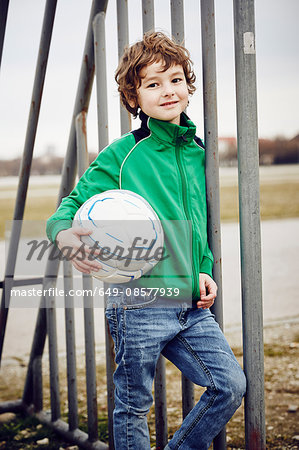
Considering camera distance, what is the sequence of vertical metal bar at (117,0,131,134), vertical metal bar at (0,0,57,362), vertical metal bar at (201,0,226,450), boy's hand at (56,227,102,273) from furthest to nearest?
vertical metal bar at (0,0,57,362)
vertical metal bar at (117,0,131,134)
vertical metal bar at (201,0,226,450)
boy's hand at (56,227,102,273)

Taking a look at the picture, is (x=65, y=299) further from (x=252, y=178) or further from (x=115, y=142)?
(x=252, y=178)

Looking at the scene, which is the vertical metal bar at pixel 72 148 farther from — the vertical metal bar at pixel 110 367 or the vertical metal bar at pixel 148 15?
the vertical metal bar at pixel 110 367

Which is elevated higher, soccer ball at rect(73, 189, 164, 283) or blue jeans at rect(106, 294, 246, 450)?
soccer ball at rect(73, 189, 164, 283)

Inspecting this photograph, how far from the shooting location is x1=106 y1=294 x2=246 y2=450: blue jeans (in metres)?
1.87

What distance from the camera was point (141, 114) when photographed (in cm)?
209

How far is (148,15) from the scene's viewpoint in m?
2.32

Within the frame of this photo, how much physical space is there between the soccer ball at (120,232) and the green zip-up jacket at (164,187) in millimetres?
85

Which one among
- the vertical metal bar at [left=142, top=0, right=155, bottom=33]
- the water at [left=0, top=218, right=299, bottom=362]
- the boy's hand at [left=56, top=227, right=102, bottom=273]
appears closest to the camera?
the boy's hand at [left=56, top=227, right=102, bottom=273]

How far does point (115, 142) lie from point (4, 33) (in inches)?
45.7

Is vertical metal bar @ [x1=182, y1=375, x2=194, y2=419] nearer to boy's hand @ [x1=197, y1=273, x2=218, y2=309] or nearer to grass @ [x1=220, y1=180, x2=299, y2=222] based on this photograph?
boy's hand @ [x1=197, y1=273, x2=218, y2=309]

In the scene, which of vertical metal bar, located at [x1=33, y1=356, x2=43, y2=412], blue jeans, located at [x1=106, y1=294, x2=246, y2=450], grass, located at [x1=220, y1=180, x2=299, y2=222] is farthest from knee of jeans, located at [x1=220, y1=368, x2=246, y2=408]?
grass, located at [x1=220, y1=180, x2=299, y2=222]

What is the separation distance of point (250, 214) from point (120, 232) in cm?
50

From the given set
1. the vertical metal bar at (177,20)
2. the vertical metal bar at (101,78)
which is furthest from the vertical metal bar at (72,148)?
the vertical metal bar at (177,20)

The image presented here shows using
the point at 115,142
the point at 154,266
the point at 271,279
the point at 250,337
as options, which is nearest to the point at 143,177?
the point at 115,142
